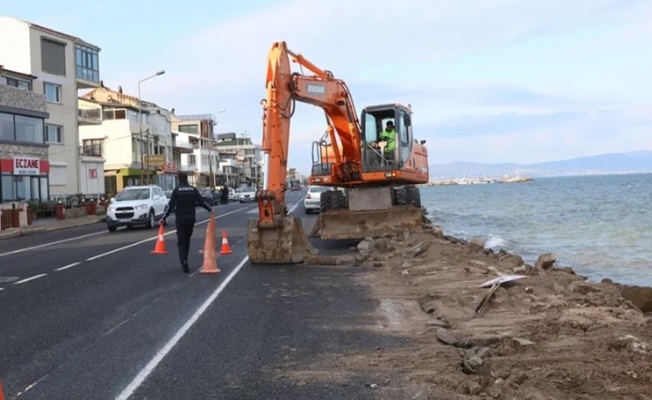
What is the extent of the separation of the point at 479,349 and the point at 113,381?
3.64 meters

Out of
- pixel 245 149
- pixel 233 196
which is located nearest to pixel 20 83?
pixel 233 196

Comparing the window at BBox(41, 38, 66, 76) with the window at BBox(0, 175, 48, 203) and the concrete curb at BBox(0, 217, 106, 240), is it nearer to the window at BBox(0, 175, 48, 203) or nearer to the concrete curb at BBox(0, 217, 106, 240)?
the window at BBox(0, 175, 48, 203)

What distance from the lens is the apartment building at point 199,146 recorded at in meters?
101

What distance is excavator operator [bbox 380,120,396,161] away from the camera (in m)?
20.2

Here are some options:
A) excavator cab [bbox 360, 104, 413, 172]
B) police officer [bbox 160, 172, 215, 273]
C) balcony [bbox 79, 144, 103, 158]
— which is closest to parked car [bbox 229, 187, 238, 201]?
balcony [bbox 79, 144, 103, 158]

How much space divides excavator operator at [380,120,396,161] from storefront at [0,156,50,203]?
1000 inches

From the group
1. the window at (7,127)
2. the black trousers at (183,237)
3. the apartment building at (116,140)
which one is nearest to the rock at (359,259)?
the black trousers at (183,237)

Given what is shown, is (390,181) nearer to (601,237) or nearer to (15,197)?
(601,237)

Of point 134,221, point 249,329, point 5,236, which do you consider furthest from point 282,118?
point 5,236

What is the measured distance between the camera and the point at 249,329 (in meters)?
8.45

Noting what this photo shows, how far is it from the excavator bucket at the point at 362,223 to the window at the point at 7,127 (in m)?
26.1

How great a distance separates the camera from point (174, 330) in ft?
27.7

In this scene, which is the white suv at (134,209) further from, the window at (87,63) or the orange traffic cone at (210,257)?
the window at (87,63)

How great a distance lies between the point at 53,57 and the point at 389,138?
3827 centimetres
